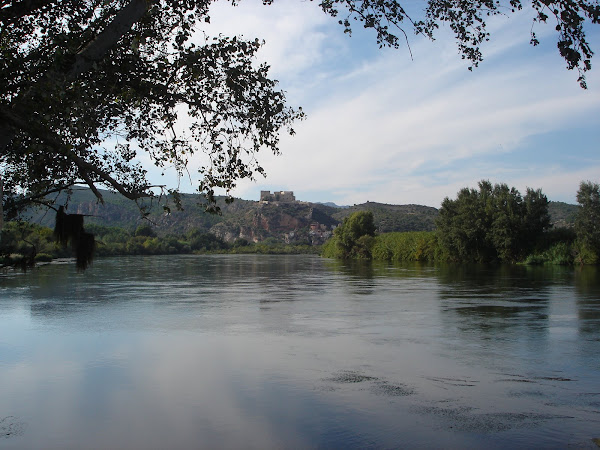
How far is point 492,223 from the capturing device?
64.0 m

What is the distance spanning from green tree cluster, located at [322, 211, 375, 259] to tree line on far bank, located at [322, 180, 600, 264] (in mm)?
14788

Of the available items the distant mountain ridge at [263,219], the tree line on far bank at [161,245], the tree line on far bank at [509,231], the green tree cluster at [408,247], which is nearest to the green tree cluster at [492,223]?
the tree line on far bank at [509,231]

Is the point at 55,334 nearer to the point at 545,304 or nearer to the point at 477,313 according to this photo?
the point at 477,313

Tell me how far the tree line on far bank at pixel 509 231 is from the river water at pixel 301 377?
37460 millimetres

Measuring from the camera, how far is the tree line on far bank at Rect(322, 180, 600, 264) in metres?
54.2

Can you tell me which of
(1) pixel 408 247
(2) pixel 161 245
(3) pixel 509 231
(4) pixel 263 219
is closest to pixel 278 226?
(4) pixel 263 219

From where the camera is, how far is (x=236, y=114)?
30.5ft

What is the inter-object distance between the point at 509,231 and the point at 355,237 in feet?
114

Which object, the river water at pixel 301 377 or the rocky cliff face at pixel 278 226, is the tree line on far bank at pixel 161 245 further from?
the river water at pixel 301 377

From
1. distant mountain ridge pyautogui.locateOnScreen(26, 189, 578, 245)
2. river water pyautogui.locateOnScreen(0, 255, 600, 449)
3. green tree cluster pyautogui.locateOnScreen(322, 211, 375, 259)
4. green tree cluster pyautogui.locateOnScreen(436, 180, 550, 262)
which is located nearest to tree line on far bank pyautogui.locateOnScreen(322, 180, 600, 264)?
green tree cluster pyautogui.locateOnScreen(436, 180, 550, 262)

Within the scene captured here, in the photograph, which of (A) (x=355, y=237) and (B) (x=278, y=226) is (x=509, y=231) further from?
(B) (x=278, y=226)

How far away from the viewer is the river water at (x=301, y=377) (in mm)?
7711

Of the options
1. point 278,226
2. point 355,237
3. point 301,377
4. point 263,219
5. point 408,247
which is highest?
point 263,219

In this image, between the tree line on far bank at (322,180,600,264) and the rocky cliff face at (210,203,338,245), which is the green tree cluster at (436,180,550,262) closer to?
the tree line on far bank at (322,180,600,264)
